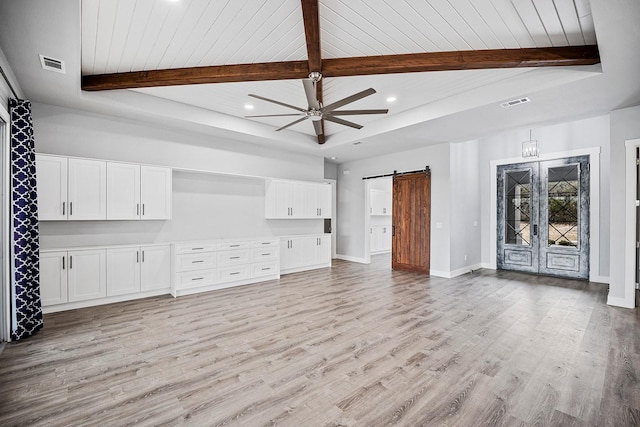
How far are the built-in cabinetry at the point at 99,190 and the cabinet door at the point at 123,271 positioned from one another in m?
0.54

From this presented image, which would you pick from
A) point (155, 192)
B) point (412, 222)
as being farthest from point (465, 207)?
point (155, 192)

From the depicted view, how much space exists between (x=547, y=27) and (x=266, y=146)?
4.95m

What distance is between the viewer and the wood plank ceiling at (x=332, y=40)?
2.60 metres

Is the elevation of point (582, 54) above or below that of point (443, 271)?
above

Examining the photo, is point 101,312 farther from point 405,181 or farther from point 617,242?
point 617,242

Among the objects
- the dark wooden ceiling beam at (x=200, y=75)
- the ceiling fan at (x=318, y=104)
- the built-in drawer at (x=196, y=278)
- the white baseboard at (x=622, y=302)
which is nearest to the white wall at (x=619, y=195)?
the white baseboard at (x=622, y=302)

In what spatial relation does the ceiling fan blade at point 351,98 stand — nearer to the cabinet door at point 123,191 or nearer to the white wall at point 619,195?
the cabinet door at point 123,191

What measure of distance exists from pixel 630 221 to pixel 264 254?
5772 millimetres

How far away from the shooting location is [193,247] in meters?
4.94

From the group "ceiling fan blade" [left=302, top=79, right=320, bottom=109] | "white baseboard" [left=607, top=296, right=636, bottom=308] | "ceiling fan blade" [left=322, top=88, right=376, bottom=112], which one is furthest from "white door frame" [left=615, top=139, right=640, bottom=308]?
"ceiling fan blade" [left=302, top=79, right=320, bottom=109]

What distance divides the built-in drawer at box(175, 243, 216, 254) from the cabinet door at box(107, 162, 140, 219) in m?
0.79

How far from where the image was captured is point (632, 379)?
238 cm

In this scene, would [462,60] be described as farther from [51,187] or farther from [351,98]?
[51,187]

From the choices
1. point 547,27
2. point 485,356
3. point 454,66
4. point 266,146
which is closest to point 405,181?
point 266,146
